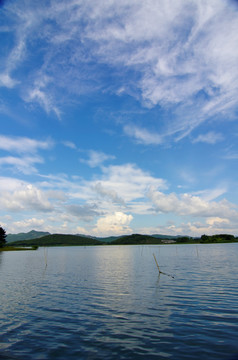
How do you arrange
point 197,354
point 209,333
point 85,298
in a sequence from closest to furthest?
point 197,354 < point 209,333 < point 85,298

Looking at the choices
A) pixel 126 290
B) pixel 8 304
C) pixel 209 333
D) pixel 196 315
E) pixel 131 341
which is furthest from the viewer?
pixel 126 290

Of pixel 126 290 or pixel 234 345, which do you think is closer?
pixel 234 345

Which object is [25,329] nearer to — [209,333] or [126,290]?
[209,333]

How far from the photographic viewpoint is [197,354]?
16641 millimetres

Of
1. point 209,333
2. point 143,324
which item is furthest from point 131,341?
point 209,333

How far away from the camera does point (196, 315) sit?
83.9 feet

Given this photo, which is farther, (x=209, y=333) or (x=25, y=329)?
(x=25, y=329)

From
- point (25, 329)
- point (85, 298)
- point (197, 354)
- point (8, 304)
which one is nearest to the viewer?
point (197, 354)

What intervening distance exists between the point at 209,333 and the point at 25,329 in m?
17.1

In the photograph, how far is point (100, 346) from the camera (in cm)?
1845

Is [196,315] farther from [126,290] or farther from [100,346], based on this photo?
[126,290]

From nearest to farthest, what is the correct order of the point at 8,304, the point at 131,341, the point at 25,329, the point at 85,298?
the point at 131,341 → the point at 25,329 → the point at 8,304 → the point at 85,298

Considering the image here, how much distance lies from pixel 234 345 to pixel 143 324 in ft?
27.3

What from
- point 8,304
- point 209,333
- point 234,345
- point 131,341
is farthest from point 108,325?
point 8,304
